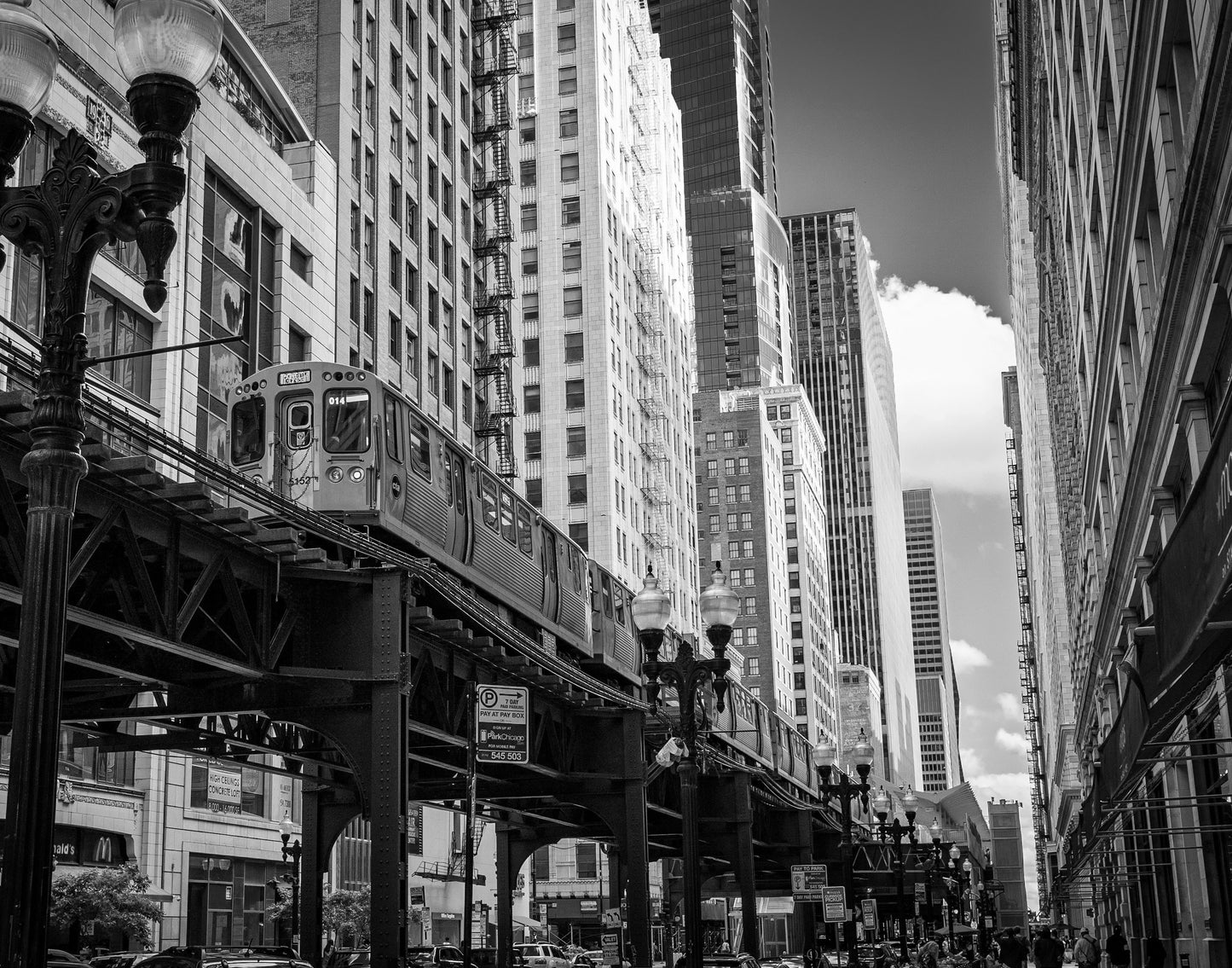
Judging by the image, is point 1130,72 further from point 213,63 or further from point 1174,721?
point 213,63

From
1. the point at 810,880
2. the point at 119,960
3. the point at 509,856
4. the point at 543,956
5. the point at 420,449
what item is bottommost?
the point at 543,956

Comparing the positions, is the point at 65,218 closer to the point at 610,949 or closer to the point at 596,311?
the point at 610,949

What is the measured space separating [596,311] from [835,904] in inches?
2747

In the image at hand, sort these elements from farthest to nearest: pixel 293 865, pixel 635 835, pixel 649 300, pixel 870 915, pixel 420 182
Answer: pixel 649 300, pixel 420 182, pixel 870 915, pixel 293 865, pixel 635 835

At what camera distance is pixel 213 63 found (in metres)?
8.48

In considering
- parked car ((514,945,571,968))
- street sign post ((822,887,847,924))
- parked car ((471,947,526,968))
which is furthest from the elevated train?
parked car ((514,945,571,968))

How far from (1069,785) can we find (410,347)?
66.4 metres

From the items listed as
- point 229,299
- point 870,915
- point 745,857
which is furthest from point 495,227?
point 745,857

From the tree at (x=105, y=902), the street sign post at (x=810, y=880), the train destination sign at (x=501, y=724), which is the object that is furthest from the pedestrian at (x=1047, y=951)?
the tree at (x=105, y=902)

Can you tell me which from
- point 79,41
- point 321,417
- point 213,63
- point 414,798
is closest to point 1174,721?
point 213,63

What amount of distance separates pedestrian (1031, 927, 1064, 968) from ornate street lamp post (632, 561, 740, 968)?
12763 millimetres

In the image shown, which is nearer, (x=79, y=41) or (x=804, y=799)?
(x=79, y=41)

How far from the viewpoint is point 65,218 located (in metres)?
8.27

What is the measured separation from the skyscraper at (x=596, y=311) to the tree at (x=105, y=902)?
54935 mm
